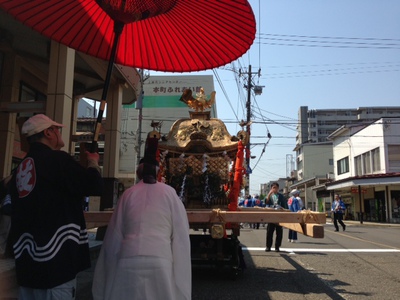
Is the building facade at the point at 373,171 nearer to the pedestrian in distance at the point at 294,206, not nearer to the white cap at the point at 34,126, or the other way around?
the pedestrian in distance at the point at 294,206

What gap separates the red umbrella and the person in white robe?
1.89 ft

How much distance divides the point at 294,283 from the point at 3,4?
592cm

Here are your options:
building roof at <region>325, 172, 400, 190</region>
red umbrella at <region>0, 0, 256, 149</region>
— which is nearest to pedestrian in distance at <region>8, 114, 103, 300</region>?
red umbrella at <region>0, 0, 256, 149</region>

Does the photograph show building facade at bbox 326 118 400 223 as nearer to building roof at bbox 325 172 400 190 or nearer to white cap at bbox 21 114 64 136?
building roof at bbox 325 172 400 190

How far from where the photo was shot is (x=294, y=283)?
249 inches

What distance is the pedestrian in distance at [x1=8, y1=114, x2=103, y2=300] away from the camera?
210 cm

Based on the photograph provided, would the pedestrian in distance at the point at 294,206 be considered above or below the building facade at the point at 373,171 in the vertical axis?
below

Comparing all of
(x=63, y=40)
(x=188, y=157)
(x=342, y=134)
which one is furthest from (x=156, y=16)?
(x=342, y=134)

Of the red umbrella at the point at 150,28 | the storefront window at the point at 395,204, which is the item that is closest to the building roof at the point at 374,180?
the storefront window at the point at 395,204

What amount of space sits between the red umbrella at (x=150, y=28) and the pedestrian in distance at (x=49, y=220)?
0.40m

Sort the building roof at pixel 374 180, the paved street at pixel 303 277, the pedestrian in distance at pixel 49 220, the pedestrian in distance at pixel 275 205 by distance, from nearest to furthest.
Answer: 1. the pedestrian in distance at pixel 49 220
2. the paved street at pixel 303 277
3. the pedestrian in distance at pixel 275 205
4. the building roof at pixel 374 180

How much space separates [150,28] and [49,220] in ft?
6.34

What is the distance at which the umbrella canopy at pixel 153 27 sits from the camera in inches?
111

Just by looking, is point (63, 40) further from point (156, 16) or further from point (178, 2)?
point (178, 2)
